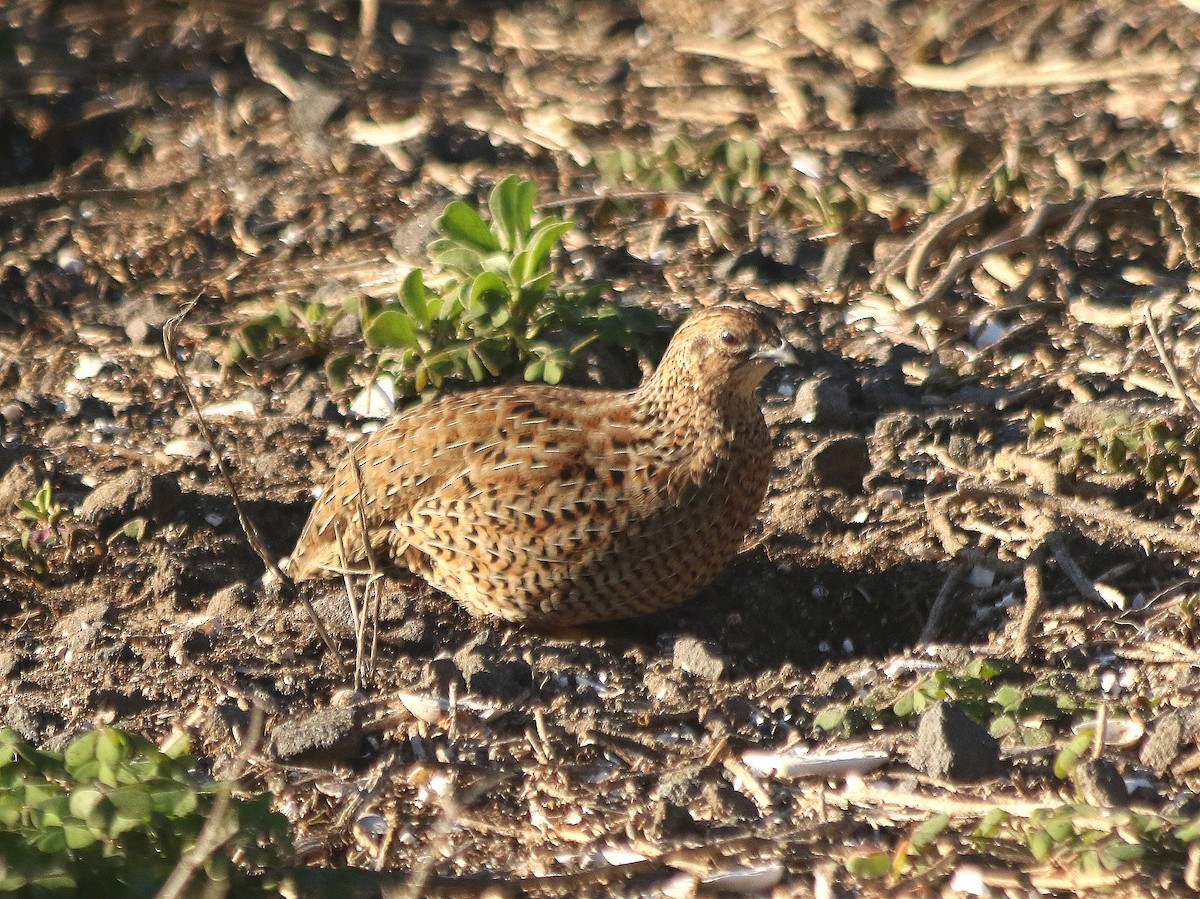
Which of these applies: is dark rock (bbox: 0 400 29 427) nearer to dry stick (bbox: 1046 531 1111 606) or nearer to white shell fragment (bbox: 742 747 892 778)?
white shell fragment (bbox: 742 747 892 778)

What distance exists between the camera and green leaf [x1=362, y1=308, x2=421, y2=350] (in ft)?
20.2

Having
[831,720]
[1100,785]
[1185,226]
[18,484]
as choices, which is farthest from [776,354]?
[18,484]

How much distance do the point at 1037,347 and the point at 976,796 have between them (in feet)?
9.70

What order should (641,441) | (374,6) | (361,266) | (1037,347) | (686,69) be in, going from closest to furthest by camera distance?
(641,441)
(1037,347)
(361,266)
(686,69)
(374,6)

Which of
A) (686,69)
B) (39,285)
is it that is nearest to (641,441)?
(39,285)

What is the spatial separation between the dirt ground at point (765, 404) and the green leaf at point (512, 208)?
88 centimetres

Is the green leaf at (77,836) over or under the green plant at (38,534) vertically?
over

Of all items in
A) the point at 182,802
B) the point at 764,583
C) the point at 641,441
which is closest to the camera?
the point at 182,802

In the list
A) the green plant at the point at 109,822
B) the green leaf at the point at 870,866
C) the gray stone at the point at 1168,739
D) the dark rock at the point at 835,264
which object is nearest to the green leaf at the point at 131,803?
the green plant at the point at 109,822

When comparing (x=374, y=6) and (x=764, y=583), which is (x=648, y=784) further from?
(x=374, y=6)

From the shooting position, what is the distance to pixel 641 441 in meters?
5.21

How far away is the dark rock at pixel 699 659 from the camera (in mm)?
4980

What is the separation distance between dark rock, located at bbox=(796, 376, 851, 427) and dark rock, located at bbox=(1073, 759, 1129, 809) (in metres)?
2.52

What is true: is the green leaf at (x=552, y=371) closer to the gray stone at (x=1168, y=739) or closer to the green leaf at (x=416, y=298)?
the green leaf at (x=416, y=298)
